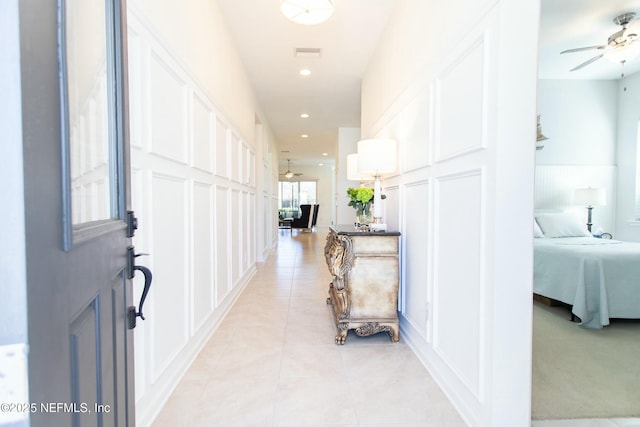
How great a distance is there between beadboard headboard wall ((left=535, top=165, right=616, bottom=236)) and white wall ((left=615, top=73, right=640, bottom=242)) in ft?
0.31

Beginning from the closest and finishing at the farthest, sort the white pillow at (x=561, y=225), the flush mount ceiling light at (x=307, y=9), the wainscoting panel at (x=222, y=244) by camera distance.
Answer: the flush mount ceiling light at (x=307, y=9) → the wainscoting panel at (x=222, y=244) → the white pillow at (x=561, y=225)

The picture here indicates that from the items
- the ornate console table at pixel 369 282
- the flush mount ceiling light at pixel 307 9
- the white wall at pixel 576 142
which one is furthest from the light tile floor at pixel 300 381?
the white wall at pixel 576 142

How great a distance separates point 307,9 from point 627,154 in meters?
5.15

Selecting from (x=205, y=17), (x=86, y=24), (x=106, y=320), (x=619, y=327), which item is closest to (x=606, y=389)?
(x=619, y=327)

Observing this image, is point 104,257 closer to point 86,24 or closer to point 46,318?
point 46,318

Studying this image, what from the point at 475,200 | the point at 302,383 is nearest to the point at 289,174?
the point at 302,383

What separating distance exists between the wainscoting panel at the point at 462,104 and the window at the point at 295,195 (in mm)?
12736

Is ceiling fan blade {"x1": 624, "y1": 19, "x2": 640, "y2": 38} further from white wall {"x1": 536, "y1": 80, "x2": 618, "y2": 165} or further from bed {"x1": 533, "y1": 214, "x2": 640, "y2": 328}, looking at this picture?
bed {"x1": 533, "y1": 214, "x2": 640, "y2": 328}

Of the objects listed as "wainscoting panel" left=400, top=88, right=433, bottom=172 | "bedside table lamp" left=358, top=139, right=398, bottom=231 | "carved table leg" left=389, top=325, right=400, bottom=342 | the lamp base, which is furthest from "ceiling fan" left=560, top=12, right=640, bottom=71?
"carved table leg" left=389, top=325, right=400, bottom=342

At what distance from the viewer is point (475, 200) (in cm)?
152

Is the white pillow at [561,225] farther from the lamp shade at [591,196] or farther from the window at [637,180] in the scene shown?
the window at [637,180]

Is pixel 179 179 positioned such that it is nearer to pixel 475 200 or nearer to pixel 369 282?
pixel 369 282

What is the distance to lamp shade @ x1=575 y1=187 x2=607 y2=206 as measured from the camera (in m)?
4.44

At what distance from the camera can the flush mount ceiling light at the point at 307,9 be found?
91.4 inches
